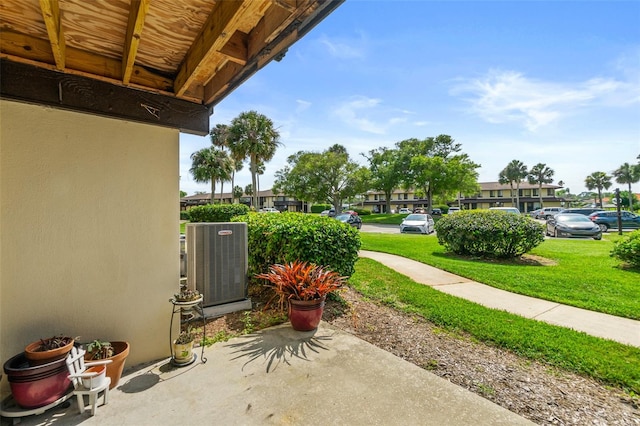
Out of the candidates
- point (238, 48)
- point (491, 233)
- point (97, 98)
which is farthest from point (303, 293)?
point (491, 233)

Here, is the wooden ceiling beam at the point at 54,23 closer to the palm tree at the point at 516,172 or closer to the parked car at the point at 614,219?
the parked car at the point at 614,219

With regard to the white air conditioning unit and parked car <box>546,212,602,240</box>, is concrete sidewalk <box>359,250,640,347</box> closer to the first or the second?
the white air conditioning unit

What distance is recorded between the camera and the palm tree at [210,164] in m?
32.4

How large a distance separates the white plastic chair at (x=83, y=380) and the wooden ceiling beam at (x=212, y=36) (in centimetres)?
244

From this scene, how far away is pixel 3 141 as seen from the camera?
217 cm

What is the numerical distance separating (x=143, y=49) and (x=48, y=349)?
2.56m

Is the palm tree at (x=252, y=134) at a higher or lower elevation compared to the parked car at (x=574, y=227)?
higher

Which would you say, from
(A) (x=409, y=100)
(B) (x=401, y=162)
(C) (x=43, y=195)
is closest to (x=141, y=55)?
(C) (x=43, y=195)

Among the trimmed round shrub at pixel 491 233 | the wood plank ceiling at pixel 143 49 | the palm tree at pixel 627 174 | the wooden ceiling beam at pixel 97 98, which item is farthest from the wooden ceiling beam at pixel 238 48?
the palm tree at pixel 627 174

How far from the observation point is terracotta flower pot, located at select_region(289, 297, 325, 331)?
335cm

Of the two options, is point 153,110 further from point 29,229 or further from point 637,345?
point 637,345

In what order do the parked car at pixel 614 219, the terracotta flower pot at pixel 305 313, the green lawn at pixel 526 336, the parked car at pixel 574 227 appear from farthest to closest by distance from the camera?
the parked car at pixel 614 219 → the parked car at pixel 574 227 → the terracotta flower pot at pixel 305 313 → the green lawn at pixel 526 336

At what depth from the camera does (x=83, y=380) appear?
199 centimetres

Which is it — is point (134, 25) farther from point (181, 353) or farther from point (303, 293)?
point (303, 293)
